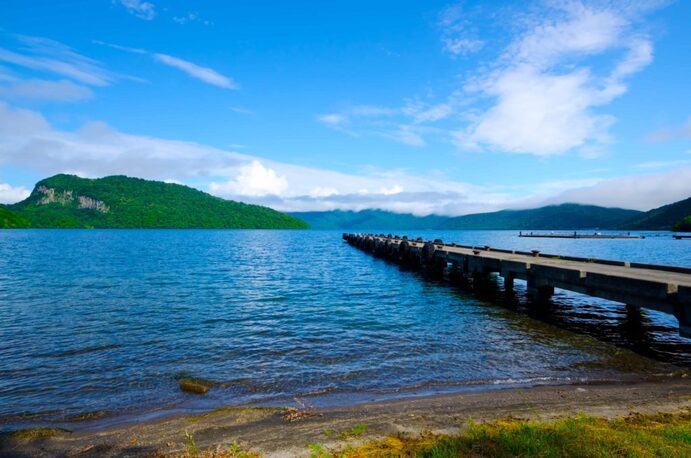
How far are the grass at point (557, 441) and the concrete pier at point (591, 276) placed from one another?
625cm

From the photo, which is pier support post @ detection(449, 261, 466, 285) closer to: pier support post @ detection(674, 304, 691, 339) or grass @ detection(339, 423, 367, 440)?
pier support post @ detection(674, 304, 691, 339)

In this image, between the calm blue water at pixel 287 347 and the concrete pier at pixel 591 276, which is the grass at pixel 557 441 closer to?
the calm blue water at pixel 287 347

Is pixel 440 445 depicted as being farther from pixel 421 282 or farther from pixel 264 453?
pixel 421 282

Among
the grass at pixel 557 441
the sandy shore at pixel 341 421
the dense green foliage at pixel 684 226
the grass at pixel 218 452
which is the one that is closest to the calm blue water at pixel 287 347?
the sandy shore at pixel 341 421

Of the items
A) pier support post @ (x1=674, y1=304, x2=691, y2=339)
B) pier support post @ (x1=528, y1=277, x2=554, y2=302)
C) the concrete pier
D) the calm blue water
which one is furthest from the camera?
pier support post @ (x1=528, y1=277, x2=554, y2=302)

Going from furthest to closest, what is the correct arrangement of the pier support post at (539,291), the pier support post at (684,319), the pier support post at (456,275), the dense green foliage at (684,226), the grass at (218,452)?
the dense green foliage at (684,226) < the pier support post at (456,275) < the pier support post at (539,291) < the pier support post at (684,319) < the grass at (218,452)

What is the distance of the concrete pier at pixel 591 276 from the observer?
1238 cm

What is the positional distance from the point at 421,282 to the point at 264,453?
2686 cm

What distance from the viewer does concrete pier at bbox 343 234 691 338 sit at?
40.6ft

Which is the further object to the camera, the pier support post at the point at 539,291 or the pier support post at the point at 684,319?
the pier support post at the point at 539,291

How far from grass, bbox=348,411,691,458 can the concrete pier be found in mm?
6249

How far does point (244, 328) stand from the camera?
664 inches

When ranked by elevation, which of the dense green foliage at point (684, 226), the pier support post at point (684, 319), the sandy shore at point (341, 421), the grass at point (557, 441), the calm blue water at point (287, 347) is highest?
the dense green foliage at point (684, 226)

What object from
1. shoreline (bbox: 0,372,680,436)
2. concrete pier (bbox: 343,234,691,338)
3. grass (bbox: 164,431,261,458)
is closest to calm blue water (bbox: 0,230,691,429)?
shoreline (bbox: 0,372,680,436)
